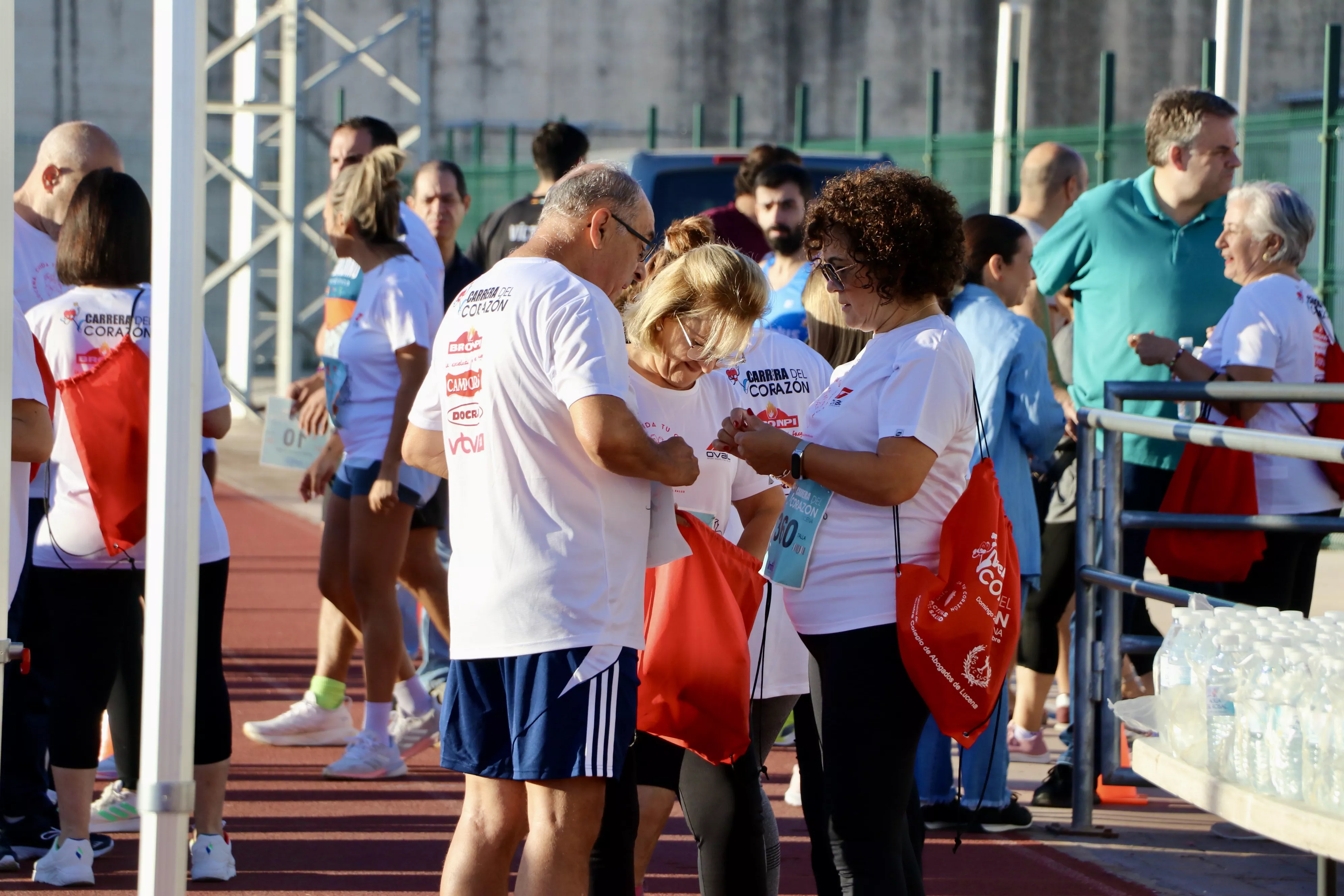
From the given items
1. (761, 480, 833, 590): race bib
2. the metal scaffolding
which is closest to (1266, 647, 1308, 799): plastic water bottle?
(761, 480, 833, 590): race bib

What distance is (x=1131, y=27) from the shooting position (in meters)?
27.5

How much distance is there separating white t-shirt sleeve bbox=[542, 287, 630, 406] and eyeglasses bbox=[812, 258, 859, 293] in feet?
1.95

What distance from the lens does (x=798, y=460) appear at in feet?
10.8

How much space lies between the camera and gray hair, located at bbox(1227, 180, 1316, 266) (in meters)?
5.05

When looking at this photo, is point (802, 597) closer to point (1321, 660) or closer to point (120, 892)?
point (1321, 660)

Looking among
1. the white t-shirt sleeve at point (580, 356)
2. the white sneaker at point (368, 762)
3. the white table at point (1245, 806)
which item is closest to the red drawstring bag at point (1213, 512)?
the white table at point (1245, 806)

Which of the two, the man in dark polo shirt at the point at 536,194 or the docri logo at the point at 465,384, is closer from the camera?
the docri logo at the point at 465,384

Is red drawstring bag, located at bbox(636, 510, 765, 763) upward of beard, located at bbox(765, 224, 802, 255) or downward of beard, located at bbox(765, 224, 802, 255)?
downward

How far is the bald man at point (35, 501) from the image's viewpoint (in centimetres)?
477

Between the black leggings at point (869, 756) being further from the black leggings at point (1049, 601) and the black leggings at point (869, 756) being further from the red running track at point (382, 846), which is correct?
the black leggings at point (1049, 601)

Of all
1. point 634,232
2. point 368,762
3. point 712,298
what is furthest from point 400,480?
point 634,232

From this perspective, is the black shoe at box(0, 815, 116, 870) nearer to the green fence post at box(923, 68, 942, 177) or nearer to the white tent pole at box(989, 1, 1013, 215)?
the white tent pole at box(989, 1, 1013, 215)

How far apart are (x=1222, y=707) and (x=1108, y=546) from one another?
6.37 feet

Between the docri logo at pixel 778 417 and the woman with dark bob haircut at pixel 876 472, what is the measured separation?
1.53 feet
